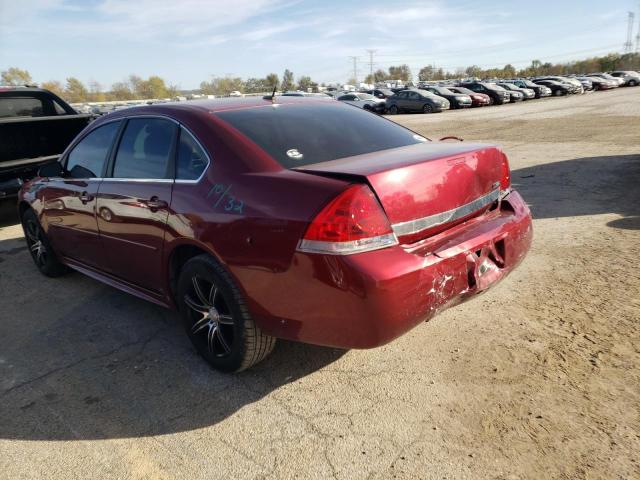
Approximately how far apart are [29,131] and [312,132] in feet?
20.7

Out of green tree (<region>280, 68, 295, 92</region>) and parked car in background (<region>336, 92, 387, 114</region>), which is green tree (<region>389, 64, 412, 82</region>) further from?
parked car in background (<region>336, 92, 387, 114</region>)

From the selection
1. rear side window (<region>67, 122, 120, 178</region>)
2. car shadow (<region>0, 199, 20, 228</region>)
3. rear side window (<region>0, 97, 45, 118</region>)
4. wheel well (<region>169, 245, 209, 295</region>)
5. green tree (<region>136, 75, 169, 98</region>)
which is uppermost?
green tree (<region>136, 75, 169, 98</region>)

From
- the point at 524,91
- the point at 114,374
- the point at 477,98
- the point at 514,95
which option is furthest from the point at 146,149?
the point at 524,91

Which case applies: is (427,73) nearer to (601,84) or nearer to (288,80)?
(288,80)

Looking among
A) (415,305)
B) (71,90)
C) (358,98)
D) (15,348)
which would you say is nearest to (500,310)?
(415,305)

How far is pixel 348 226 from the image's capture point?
225 centimetres

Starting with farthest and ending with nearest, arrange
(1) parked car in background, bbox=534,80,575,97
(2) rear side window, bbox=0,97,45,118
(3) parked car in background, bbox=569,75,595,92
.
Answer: (3) parked car in background, bbox=569,75,595,92 < (1) parked car in background, bbox=534,80,575,97 < (2) rear side window, bbox=0,97,45,118

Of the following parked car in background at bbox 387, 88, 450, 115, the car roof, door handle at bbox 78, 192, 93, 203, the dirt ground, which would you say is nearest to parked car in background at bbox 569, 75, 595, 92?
parked car in background at bbox 387, 88, 450, 115

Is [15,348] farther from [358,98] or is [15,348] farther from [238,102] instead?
[358,98]

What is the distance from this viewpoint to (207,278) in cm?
285

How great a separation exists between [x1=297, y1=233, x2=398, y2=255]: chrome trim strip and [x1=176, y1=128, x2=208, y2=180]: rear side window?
963 millimetres

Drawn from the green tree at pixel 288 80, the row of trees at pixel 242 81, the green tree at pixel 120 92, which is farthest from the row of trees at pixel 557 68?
the green tree at pixel 120 92

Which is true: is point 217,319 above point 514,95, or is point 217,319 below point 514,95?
below

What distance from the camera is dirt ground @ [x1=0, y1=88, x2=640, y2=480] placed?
2248 millimetres
